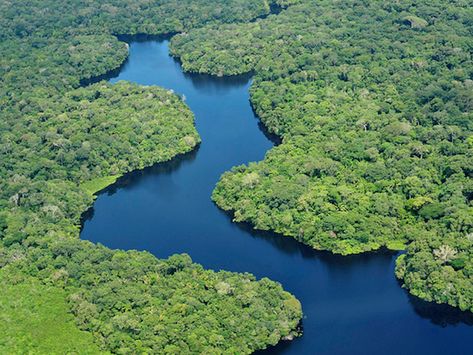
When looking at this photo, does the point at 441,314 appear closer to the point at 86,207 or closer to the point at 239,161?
the point at 239,161

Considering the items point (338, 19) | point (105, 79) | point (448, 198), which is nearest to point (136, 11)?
point (105, 79)

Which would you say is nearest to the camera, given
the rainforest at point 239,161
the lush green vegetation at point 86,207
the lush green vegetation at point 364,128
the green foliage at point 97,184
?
the lush green vegetation at point 86,207

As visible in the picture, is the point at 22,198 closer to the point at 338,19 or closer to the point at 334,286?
the point at 334,286

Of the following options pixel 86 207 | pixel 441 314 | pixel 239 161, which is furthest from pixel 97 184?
pixel 441 314

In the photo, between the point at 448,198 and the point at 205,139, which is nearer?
the point at 448,198

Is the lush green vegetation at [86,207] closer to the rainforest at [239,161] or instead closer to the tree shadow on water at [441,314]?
the rainforest at [239,161]

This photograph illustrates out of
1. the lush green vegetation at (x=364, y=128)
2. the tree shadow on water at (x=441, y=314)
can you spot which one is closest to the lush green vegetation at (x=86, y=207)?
the tree shadow on water at (x=441, y=314)
